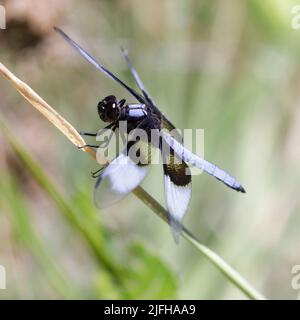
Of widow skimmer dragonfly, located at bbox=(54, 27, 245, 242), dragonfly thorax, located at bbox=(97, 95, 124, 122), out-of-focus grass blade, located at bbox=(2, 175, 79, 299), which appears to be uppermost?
dragonfly thorax, located at bbox=(97, 95, 124, 122)

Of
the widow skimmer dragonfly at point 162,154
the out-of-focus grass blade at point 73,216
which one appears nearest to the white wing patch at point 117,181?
the widow skimmer dragonfly at point 162,154

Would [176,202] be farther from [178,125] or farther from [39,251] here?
[178,125]

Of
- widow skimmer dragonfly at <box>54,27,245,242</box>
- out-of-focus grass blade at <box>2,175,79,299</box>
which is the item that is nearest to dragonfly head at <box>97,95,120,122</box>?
widow skimmer dragonfly at <box>54,27,245,242</box>

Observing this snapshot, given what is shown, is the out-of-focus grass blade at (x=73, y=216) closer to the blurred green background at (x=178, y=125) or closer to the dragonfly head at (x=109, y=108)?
the blurred green background at (x=178, y=125)

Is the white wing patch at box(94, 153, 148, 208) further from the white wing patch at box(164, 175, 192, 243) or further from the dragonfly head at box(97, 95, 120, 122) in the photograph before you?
the dragonfly head at box(97, 95, 120, 122)

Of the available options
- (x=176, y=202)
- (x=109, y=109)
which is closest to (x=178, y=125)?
(x=109, y=109)

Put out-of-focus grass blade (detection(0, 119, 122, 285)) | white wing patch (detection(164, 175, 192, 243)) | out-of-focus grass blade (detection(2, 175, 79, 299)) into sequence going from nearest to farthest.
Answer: white wing patch (detection(164, 175, 192, 243)), out-of-focus grass blade (detection(0, 119, 122, 285)), out-of-focus grass blade (detection(2, 175, 79, 299))
